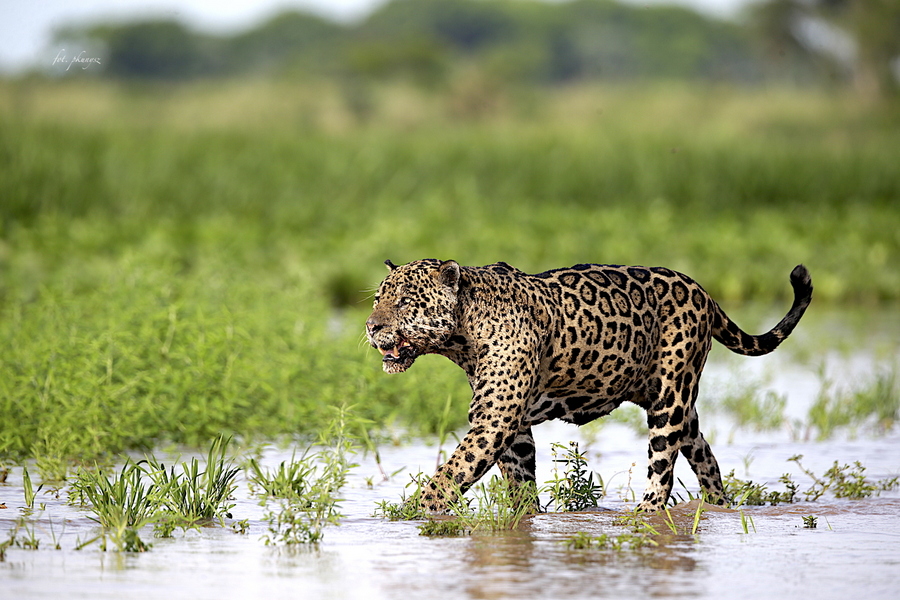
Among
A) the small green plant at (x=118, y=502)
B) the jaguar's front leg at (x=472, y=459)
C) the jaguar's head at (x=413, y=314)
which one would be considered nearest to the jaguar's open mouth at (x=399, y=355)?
the jaguar's head at (x=413, y=314)

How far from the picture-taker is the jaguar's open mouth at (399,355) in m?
5.62

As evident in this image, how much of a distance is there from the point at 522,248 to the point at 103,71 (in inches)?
Result: 1672

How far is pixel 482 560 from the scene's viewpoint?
5.14 metres

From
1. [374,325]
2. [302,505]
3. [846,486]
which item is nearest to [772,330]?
[846,486]

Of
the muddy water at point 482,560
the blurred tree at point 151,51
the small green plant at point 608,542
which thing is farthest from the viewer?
the blurred tree at point 151,51

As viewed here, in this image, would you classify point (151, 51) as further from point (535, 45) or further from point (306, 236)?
point (306, 236)

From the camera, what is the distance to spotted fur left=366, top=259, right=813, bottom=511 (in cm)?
566

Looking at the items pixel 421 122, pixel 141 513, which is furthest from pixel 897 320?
pixel 421 122

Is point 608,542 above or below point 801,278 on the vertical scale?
below

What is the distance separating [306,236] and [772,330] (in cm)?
1054

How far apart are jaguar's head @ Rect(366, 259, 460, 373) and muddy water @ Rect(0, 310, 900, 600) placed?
0.74 m

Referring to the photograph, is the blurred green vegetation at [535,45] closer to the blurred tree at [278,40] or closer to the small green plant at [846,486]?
the blurred tree at [278,40]

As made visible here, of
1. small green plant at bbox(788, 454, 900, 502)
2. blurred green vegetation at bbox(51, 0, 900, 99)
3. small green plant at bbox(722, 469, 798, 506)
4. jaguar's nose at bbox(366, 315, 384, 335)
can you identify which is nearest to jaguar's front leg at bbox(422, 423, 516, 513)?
Answer: jaguar's nose at bbox(366, 315, 384, 335)

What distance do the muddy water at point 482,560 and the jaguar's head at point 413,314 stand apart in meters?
0.74
